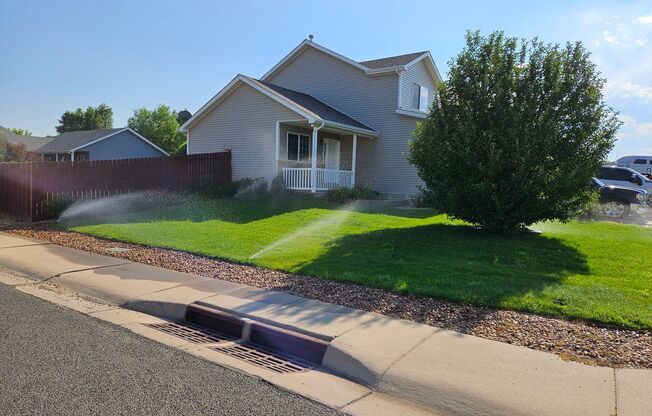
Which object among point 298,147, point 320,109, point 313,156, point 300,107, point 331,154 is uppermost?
point 320,109

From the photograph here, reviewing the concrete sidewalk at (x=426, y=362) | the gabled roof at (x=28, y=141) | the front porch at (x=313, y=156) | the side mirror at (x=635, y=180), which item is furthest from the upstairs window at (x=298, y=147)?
the gabled roof at (x=28, y=141)

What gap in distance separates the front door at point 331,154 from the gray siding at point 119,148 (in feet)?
79.7

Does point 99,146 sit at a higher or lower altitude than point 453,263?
higher

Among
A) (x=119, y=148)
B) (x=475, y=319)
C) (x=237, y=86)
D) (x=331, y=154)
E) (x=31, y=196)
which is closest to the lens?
(x=475, y=319)

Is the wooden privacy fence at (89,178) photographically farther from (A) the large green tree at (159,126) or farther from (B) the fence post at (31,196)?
(A) the large green tree at (159,126)

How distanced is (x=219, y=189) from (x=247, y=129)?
128 inches

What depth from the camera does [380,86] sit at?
856 inches

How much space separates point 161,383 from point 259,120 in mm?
16909

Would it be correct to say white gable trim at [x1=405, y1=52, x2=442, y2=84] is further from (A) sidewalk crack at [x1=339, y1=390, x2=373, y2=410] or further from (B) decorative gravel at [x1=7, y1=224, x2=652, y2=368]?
(A) sidewalk crack at [x1=339, y1=390, x2=373, y2=410]

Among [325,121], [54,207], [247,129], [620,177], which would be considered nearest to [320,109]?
[325,121]

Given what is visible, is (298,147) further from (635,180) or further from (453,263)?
(453,263)

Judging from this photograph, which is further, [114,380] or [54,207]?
[54,207]

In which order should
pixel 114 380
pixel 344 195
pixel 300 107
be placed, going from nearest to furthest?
pixel 114 380 < pixel 344 195 < pixel 300 107

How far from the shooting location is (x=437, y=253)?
903 centimetres
